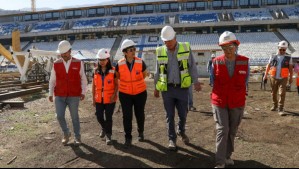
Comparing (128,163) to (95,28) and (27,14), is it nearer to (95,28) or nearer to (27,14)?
(95,28)

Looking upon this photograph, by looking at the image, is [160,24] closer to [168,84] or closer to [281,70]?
[281,70]

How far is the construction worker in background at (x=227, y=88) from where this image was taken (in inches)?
157

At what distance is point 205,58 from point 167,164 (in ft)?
81.2

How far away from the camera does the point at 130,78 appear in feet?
16.9

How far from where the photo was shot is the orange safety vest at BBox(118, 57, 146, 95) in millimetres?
5164

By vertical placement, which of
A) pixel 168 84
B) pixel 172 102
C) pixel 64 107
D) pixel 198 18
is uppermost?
pixel 198 18

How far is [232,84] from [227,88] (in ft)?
0.27

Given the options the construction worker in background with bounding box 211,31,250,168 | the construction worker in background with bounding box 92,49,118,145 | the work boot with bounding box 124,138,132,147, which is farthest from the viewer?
the construction worker in background with bounding box 92,49,118,145

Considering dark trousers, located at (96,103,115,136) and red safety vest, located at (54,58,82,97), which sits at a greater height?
red safety vest, located at (54,58,82,97)

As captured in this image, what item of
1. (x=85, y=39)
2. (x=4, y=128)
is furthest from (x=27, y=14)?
(x=4, y=128)

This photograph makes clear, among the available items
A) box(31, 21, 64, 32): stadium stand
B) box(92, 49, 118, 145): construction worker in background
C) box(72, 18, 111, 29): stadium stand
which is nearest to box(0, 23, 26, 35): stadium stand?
box(31, 21, 64, 32): stadium stand

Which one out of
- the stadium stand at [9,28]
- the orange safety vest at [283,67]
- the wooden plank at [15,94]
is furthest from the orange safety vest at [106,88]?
the stadium stand at [9,28]

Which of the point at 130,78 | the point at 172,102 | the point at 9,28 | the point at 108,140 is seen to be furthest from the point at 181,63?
the point at 9,28

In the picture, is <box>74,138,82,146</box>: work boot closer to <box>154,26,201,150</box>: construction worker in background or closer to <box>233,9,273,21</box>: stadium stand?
<box>154,26,201,150</box>: construction worker in background
